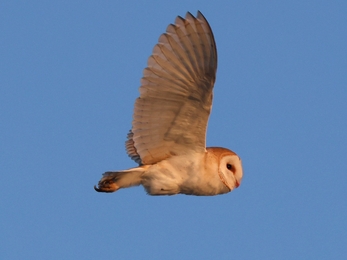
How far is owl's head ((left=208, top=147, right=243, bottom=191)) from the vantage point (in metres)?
5.89

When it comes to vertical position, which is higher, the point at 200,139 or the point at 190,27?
the point at 190,27

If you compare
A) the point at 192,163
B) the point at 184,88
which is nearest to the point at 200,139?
the point at 192,163

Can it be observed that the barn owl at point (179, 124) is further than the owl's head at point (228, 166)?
No

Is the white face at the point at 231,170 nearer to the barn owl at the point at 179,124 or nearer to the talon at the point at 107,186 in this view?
the barn owl at the point at 179,124

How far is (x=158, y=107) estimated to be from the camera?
5.55 m

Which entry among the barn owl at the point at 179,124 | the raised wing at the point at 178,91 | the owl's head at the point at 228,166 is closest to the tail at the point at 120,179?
the barn owl at the point at 179,124

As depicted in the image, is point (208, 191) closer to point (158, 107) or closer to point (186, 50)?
point (158, 107)

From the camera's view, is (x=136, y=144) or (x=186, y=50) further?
(x=136, y=144)

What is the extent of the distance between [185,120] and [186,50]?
2.29 ft

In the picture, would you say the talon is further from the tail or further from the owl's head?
the owl's head

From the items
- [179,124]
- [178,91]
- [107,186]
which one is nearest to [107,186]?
[107,186]

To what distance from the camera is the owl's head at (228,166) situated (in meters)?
5.89

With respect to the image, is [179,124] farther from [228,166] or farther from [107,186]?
[107,186]

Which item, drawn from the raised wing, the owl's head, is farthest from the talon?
the owl's head
